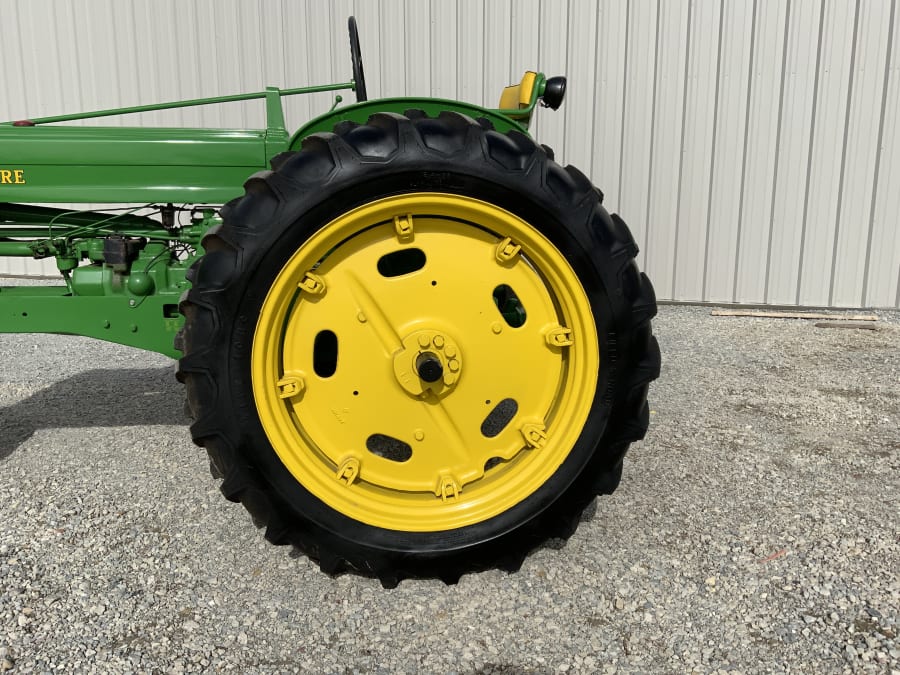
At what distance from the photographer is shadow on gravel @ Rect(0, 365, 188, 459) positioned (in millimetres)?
3059

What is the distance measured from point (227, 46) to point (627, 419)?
498 cm

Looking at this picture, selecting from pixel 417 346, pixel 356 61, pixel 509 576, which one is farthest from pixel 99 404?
pixel 509 576

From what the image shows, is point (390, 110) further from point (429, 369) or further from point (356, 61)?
point (429, 369)

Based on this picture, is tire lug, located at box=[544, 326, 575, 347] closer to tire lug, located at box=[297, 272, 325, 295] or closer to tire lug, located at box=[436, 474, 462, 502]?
tire lug, located at box=[436, 474, 462, 502]

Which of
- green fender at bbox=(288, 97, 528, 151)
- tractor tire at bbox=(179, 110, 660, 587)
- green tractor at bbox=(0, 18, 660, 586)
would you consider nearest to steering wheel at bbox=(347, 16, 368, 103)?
green fender at bbox=(288, 97, 528, 151)

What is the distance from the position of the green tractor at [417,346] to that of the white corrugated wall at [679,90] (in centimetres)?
349

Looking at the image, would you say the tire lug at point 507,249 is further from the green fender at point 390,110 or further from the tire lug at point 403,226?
the green fender at point 390,110

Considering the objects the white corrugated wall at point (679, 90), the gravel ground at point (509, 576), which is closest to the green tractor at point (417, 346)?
the gravel ground at point (509, 576)

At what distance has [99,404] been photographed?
11.1 ft

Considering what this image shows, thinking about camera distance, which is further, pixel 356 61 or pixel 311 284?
pixel 356 61

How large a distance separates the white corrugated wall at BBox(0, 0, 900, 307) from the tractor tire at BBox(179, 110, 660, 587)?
3636 millimetres

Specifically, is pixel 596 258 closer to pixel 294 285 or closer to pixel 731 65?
pixel 294 285

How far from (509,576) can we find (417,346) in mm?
675

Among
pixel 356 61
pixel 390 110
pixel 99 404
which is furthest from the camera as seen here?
pixel 99 404
